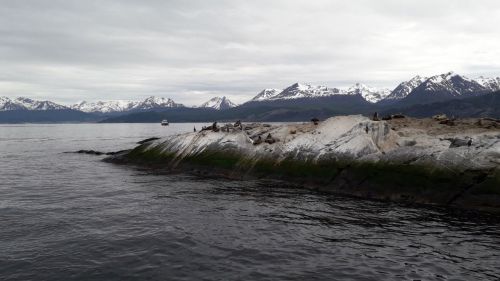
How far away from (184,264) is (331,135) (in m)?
22.3

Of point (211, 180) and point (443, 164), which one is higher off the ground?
point (443, 164)

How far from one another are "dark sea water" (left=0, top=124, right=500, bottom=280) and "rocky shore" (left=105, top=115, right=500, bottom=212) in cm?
219

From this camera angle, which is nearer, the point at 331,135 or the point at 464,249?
the point at 464,249

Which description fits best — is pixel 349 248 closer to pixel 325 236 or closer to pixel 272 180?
pixel 325 236

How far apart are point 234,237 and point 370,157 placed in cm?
1517

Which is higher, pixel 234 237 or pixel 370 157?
pixel 370 157

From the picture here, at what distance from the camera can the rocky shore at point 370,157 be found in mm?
26359

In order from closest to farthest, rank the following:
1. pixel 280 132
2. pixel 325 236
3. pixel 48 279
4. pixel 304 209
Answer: pixel 48 279 < pixel 325 236 < pixel 304 209 < pixel 280 132

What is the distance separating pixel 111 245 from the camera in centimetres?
1880

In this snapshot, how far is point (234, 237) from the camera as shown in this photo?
20.2 m

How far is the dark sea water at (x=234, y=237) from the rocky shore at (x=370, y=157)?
2.19 meters

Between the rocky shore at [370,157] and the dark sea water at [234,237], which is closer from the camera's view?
the dark sea water at [234,237]

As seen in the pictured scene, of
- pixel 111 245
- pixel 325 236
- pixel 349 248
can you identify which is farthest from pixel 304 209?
pixel 111 245

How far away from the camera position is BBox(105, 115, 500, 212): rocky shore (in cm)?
2636
